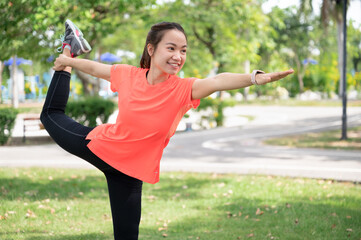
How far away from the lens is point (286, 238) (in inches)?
199

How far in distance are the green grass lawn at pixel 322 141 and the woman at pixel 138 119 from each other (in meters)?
9.99

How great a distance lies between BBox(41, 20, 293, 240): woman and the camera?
3125mm

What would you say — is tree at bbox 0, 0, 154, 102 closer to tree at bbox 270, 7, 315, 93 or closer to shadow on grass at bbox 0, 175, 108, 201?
shadow on grass at bbox 0, 175, 108, 201

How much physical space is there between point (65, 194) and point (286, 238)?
3.68 meters

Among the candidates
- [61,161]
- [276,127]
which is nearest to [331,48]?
[276,127]

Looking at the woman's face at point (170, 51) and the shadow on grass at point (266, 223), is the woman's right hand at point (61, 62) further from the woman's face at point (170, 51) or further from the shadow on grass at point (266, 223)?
the shadow on grass at point (266, 223)

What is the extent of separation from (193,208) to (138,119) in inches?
143

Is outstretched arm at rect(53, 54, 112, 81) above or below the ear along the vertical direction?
below

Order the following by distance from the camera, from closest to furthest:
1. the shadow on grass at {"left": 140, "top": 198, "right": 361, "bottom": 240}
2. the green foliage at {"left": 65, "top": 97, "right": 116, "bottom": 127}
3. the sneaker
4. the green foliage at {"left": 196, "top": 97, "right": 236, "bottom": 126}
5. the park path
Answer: the sneaker
the shadow on grass at {"left": 140, "top": 198, "right": 361, "bottom": 240}
the park path
the green foliage at {"left": 65, "top": 97, "right": 116, "bottom": 127}
the green foliage at {"left": 196, "top": 97, "right": 236, "bottom": 126}

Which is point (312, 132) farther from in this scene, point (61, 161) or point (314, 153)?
point (61, 161)

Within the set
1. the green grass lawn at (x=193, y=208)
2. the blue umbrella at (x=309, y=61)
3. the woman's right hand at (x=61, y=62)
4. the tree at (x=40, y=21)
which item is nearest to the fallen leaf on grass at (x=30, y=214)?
the green grass lawn at (x=193, y=208)

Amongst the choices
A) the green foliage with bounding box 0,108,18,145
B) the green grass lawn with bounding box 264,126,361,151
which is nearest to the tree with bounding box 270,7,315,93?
the green grass lawn with bounding box 264,126,361,151

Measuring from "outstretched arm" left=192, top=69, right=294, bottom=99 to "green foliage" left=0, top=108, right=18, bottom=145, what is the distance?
11.3m

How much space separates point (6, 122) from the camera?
13367 mm
